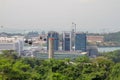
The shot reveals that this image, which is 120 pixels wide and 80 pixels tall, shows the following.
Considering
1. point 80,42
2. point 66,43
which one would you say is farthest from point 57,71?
point 80,42

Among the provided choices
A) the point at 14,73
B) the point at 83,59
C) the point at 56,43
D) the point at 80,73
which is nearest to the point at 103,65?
the point at 83,59

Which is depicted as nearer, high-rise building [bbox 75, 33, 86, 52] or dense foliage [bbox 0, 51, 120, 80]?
dense foliage [bbox 0, 51, 120, 80]

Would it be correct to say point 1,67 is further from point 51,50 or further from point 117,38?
point 117,38

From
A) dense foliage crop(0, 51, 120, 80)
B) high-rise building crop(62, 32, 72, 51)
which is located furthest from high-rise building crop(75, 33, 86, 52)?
dense foliage crop(0, 51, 120, 80)

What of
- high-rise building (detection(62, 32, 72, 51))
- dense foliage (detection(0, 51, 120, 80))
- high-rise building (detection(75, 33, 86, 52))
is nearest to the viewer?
dense foliage (detection(0, 51, 120, 80))

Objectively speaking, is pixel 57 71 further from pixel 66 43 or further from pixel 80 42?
pixel 80 42

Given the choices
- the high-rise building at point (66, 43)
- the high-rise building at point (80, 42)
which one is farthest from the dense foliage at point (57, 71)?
the high-rise building at point (80, 42)

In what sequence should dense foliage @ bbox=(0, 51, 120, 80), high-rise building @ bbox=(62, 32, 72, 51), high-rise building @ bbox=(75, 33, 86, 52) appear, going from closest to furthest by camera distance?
dense foliage @ bbox=(0, 51, 120, 80) → high-rise building @ bbox=(62, 32, 72, 51) → high-rise building @ bbox=(75, 33, 86, 52)

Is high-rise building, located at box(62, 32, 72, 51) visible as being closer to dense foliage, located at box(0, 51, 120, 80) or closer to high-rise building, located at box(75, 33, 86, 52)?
high-rise building, located at box(75, 33, 86, 52)
